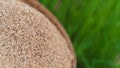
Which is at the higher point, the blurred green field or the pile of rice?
the blurred green field

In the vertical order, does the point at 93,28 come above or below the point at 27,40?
above

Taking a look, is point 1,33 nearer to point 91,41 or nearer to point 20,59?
point 20,59

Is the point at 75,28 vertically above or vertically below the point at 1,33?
above

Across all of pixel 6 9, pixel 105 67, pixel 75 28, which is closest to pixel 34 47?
pixel 6 9

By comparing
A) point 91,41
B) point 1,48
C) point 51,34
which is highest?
point 91,41

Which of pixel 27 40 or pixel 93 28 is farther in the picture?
pixel 93 28

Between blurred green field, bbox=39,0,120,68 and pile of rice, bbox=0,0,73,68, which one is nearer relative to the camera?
pile of rice, bbox=0,0,73,68

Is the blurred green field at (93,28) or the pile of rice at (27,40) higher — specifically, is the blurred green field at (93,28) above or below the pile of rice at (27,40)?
above

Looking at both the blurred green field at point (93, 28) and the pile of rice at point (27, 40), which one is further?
the blurred green field at point (93, 28)
